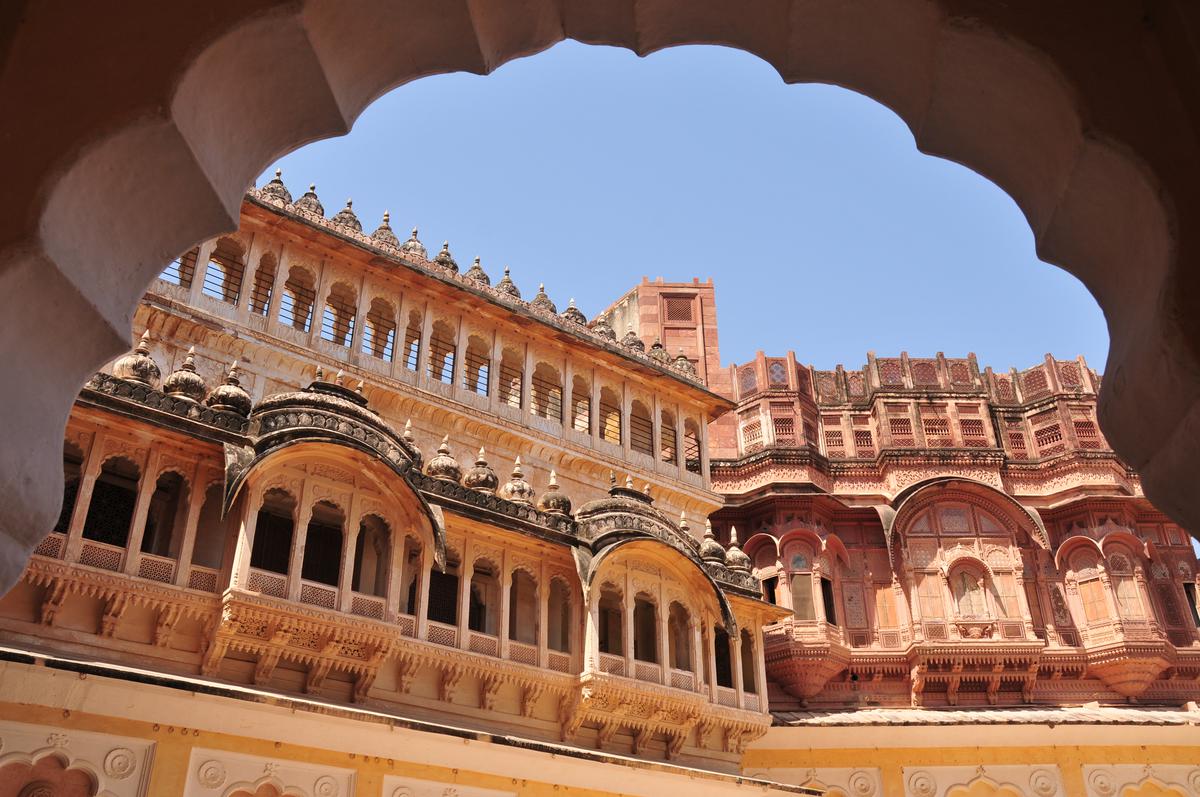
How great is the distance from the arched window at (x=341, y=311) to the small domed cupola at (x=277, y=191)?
1.71 meters

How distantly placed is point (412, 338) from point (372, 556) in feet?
17.0

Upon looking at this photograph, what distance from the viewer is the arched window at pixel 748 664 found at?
64.5 ft

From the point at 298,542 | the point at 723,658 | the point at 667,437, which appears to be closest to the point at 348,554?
the point at 298,542

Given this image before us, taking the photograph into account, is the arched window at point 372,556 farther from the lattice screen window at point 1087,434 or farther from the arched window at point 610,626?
the lattice screen window at point 1087,434

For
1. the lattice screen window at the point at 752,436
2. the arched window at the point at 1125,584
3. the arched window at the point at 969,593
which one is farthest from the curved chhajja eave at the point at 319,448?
the arched window at the point at 1125,584

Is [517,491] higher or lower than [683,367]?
lower

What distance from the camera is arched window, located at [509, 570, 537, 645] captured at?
17281 millimetres

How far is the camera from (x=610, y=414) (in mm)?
22422

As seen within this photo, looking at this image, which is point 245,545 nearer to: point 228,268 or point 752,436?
point 228,268

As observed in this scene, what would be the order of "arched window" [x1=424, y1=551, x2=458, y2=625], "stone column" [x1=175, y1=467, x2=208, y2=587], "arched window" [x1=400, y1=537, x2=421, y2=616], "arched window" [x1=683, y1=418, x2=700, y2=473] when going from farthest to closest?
"arched window" [x1=683, y1=418, x2=700, y2=473]
"arched window" [x1=424, y1=551, x2=458, y2=625]
"arched window" [x1=400, y1=537, x2=421, y2=616]
"stone column" [x1=175, y1=467, x2=208, y2=587]

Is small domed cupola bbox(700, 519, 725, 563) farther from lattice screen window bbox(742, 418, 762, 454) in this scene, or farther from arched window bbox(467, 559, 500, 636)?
lattice screen window bbox(742, 418, 762, 454)

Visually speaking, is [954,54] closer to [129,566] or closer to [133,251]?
[133,251]

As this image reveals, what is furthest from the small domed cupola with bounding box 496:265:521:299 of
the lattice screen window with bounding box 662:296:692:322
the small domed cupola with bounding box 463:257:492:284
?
the lattice screen window with bounding box 662:296:692:322

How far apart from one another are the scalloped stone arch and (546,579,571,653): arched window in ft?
50.4
